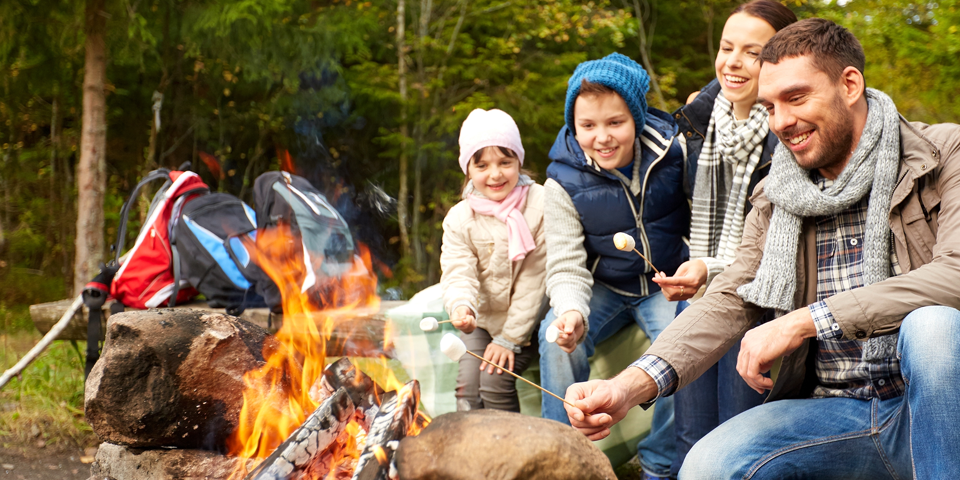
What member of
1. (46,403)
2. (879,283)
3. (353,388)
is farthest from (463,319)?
(46,403)

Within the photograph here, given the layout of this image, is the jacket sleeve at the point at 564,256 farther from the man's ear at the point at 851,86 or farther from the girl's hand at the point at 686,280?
the man's ear at the point at 851,86

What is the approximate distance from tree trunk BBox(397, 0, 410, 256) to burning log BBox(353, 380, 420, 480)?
25.0 ft

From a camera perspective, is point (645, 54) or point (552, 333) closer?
point (552, 333)

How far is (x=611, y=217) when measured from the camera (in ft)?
10.4

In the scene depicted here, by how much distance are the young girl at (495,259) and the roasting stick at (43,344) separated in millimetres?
2519

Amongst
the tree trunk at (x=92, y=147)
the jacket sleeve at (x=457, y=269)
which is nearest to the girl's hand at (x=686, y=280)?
the jacket sleeve at (x=457, y=269)

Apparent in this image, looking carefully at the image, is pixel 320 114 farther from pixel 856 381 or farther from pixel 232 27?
pixel 856 381

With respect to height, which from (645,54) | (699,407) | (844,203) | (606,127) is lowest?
(699,407)

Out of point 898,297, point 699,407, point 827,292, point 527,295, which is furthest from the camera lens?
point 527,295

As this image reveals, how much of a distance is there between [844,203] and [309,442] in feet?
5.86

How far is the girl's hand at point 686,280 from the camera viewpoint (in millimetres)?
2693

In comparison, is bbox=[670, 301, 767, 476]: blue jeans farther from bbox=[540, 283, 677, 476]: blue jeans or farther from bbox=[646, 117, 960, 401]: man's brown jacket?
bbox=[646, 117, 960, 401]: man's brown jacket

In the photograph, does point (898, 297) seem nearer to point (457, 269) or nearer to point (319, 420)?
point (319, 420)

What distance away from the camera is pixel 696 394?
2848mm
